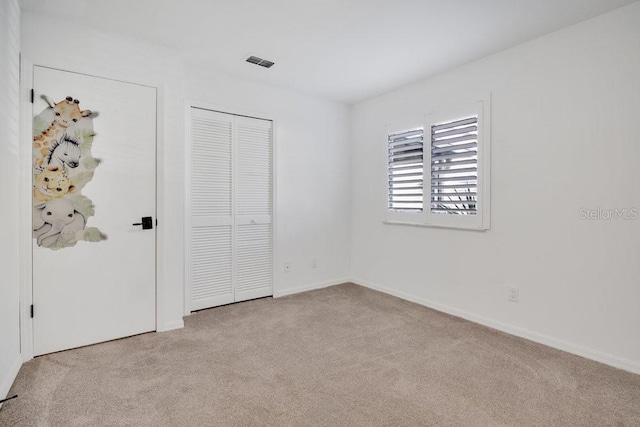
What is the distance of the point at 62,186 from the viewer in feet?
8.43

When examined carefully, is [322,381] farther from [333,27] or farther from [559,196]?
[333,27]

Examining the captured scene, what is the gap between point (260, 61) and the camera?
10.6ft

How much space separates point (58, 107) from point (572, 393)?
4.06m

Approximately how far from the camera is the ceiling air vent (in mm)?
3168

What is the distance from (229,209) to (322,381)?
7.13 feet

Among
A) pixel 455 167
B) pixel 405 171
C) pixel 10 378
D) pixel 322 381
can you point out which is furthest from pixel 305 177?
pixel 10 378

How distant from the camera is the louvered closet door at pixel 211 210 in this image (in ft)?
11.3

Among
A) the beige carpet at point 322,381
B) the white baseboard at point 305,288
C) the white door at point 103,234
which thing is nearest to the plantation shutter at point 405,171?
the white baseboard at point 305,288

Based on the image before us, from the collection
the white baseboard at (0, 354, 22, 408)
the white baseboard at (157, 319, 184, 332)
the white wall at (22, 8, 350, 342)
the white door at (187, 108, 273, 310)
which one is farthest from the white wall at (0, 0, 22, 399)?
the white door at (187, 108, 273, 310)

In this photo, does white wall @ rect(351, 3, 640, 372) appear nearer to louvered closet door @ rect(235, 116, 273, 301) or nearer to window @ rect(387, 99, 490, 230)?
window @ rect(387, 99, 490, 230)

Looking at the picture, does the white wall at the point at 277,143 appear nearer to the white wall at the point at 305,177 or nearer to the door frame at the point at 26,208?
the white wall at the point at 305,177

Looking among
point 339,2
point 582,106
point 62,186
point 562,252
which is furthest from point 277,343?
point 582,106

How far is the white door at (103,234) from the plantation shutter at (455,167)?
2787 mm

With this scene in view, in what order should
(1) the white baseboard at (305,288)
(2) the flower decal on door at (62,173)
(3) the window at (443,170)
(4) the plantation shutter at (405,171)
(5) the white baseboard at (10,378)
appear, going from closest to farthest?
(5) the white baseboard at (10,378), (2) the flower decal on door at (62,173), (3) the window at (443,170), (4) the plantation shutter at (405,171), (1) the white baseboard at (305,288)
